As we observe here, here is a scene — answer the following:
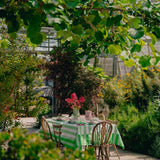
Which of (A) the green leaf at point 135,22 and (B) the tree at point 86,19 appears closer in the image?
(B) the tree at point 86,19

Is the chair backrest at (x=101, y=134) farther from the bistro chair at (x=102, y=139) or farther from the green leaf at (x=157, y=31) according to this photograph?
the green leaf at (x=157, y=31)

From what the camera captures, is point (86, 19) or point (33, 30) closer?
point (33, 30)

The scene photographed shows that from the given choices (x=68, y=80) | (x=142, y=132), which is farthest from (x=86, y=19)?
(x=68, y=80)

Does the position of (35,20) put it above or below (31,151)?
above

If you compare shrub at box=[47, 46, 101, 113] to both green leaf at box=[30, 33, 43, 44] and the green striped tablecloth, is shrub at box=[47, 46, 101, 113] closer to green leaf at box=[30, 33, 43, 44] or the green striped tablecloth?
the green striped tablecloth

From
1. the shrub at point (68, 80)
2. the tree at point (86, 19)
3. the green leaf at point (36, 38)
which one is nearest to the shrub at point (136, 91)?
the shrub at point (68, 80)

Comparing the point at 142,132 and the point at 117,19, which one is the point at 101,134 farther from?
the point at 117,19

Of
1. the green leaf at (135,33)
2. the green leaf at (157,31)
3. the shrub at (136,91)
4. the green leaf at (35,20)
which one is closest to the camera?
the green leaf at (35,20)

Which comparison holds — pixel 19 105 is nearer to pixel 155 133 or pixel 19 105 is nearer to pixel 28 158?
pixel 28 158

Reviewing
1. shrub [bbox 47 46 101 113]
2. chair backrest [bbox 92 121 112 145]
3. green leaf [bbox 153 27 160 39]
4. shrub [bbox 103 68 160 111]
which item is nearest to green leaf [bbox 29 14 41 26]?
green leaf [bbox 153 27 160 39]

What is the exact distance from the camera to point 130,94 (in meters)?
6.97

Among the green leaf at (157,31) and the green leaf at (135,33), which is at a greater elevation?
the green leaf at (157,31)

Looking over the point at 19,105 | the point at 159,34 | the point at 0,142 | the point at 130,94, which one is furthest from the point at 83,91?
the point at 0,142

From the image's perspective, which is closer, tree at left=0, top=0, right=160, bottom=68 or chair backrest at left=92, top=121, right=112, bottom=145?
tree at left=0, top=0, right=160, bottom=68
